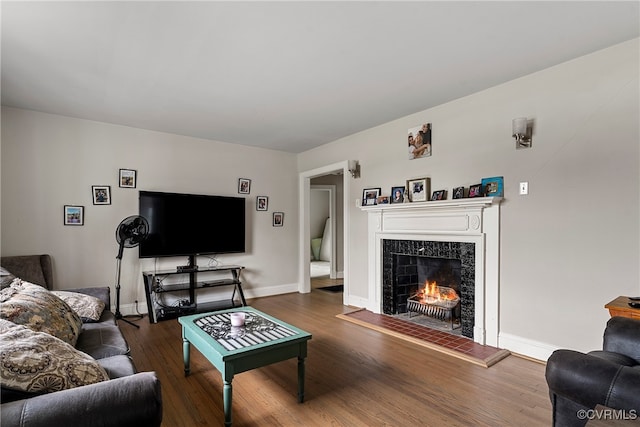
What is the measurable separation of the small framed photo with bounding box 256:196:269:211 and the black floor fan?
1713mm

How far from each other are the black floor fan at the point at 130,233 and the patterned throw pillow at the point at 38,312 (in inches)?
62.9

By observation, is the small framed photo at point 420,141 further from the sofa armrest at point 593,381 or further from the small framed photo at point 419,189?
the sofa armrest at point 593,381

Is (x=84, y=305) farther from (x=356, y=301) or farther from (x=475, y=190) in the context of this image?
(x=475, y=190)

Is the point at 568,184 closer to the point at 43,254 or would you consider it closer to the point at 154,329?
the point at 154,329

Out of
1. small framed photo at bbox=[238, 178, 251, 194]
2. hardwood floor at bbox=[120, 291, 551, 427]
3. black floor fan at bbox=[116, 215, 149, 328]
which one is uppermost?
small framed photo at bbox=[238, 178, 251, 194]

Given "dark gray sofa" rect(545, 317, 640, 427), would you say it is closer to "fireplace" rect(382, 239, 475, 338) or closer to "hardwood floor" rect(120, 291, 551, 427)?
"hardwood floor" rect(120, 291, 551, 427)

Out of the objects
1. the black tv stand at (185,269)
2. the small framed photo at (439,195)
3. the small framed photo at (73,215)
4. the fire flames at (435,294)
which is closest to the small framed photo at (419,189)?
the small framed photo at (439,195)

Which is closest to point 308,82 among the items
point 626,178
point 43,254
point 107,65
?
point 107,65

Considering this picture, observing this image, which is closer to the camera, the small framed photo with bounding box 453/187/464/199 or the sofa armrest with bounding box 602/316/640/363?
the sofa armrest with bounding box 602/316/640/363

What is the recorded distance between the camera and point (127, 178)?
416cm

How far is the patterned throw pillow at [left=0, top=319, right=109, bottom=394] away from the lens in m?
1.12

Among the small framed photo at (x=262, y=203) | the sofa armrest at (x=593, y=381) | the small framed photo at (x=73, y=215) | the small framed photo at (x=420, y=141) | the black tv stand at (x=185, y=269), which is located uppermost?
the small framed photo at (x=420, y=141)

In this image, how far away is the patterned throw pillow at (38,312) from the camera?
1692 millimetres

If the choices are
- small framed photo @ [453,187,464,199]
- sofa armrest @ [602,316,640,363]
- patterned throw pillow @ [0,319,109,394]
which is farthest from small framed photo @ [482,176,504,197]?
patterned throw pillow @ [0,319,109,394]
